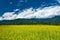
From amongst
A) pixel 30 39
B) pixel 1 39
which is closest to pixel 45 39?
pixel 30 39

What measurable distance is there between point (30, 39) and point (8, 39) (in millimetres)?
912

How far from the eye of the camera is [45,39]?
6.79 meters

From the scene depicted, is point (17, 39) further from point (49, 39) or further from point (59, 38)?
point (59, 38)

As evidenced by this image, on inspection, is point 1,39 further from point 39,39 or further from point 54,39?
point 54,39

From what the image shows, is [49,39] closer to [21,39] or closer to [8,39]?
[21,39]

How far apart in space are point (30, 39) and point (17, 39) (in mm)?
546

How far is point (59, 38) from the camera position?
7.15 metres

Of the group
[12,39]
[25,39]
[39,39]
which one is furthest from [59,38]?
[12,39]

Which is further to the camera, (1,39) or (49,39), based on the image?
(1,39)

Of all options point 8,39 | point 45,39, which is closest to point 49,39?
point 45,39

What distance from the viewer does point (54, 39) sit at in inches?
272

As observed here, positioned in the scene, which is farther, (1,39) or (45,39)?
(1,39)

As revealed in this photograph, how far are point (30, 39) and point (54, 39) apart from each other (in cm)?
95

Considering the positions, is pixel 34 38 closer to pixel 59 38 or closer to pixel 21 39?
pixel 21 39
